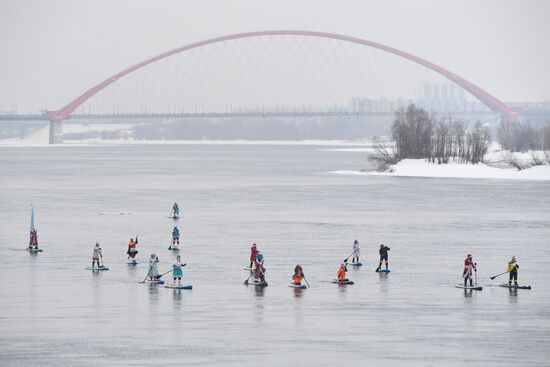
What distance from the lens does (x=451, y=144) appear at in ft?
360

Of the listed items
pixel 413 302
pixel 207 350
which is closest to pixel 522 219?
pixel 413 302

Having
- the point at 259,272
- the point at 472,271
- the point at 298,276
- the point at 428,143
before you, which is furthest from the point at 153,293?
the point at 428,143

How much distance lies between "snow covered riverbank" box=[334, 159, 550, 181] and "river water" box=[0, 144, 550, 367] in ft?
118

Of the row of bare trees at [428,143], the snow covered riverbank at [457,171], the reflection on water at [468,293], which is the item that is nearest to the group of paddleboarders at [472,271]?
the reflection on water at [468,293]

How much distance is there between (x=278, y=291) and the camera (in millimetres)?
30766

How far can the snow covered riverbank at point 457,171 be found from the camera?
331 feet

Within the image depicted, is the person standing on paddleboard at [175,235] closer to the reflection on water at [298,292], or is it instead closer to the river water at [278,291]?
the river water at [278,291]

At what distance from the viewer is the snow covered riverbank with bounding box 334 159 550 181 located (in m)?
101

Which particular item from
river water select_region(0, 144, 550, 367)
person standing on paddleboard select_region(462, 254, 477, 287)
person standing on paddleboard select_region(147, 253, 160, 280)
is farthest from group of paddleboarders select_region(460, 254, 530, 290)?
person standing on paddleboard select_region(147, 253, 160, 280)

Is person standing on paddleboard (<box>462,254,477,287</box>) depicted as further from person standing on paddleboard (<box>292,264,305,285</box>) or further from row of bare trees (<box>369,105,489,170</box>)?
row of bare trees (<box>369,105,489,170</box>)

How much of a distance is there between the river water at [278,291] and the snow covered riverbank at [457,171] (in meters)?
35.9

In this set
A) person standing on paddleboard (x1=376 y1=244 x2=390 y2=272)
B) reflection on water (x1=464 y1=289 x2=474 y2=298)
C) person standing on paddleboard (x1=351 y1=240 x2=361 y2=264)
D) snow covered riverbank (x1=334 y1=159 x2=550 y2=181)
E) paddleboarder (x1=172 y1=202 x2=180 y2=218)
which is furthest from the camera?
snow covered riverbank (x1=334 y1=159 x2=550 y2=181)

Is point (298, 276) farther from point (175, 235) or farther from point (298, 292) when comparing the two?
point (175, 235)

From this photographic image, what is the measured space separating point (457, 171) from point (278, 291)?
7678 cm
